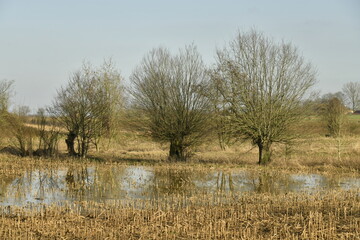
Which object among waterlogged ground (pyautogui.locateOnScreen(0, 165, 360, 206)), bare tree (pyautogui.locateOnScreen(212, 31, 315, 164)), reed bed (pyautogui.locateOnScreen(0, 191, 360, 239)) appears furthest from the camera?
bare tree (pyautogui.locateOnScreen(212, 31, 315, 164))

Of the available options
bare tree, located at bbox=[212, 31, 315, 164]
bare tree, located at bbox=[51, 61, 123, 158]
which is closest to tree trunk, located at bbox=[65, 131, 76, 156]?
bare tree, located at bbox=[51, 61, 123, 158]

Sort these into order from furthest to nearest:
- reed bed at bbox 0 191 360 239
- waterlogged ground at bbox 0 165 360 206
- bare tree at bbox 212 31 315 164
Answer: bare tree at bbox 212 31 315 164
waterlogged ground at bbox 0 165 360 206
reed bed at bbox 0 191 360 239

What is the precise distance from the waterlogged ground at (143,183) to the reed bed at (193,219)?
1.53 m

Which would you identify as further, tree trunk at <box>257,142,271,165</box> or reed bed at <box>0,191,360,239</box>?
tree trunk at <box>257,142,271,165</box>

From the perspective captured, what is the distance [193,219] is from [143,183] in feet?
24.5

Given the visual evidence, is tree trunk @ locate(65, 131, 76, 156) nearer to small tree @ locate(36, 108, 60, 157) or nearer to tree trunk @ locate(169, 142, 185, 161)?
small tree @ locate(36, 108, 60, 157)

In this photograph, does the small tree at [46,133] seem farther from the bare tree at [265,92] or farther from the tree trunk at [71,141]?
the bare tree at [265,92]

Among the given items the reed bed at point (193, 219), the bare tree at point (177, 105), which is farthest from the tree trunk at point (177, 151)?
the reed bed at point (193, 219)

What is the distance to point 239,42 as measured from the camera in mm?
26828

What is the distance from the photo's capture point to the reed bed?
9.87 m

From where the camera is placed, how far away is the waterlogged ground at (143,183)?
606 inches

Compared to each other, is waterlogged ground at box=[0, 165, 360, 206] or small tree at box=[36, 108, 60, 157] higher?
small tree at box=[36, 108, 60, 157]

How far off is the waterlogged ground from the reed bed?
1.53m

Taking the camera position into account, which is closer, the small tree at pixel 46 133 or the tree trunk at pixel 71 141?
the small tree at pixel 46 133
